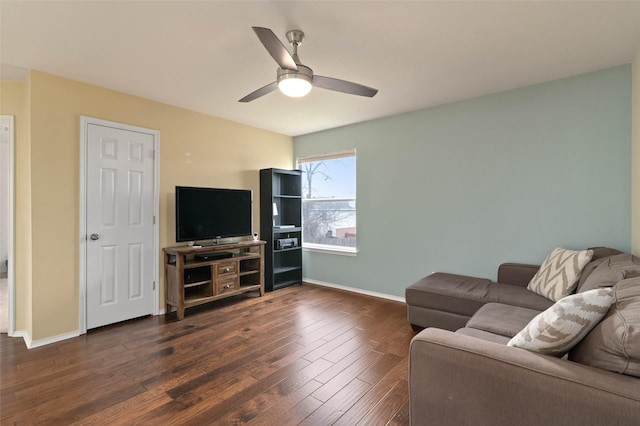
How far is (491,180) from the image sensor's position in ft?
10.7

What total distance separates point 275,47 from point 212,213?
2.52 metres

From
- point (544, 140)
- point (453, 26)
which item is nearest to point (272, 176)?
point (453, 26)

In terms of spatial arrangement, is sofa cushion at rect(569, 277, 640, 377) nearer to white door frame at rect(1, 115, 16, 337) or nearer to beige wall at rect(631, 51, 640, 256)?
beige wall at rect(631, 51, 640, 256)

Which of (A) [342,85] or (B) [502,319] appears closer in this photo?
(B) [502,319]

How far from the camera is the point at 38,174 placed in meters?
2.68

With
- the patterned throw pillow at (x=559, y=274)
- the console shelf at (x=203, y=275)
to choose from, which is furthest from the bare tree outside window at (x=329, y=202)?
the patterned throw pillow at (x=559, y=274)

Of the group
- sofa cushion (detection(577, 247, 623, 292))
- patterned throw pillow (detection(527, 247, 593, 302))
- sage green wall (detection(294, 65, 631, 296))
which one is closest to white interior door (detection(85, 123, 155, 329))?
sage green wall (detection(294, 65, 631, 296))

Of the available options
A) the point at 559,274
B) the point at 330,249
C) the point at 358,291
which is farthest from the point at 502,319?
the point at 330,249

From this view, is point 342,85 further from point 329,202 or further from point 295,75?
point 329,202

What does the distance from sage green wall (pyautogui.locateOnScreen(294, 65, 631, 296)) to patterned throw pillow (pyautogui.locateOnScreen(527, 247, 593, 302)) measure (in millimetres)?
418

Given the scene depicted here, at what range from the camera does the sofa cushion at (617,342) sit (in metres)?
1.02

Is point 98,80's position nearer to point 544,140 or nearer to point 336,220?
point 336,220

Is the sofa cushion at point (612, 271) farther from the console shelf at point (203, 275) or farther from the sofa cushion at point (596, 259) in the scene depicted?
the console shelf at point (203, 275)

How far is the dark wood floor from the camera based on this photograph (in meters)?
1.78
